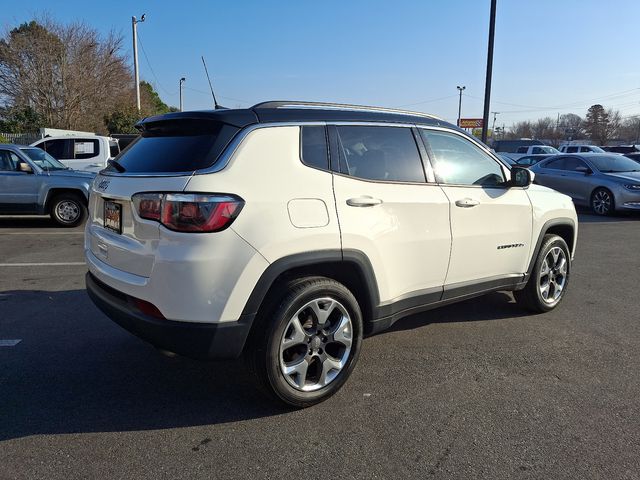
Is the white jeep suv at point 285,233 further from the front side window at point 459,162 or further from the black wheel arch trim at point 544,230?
the black wheel arch trim at point 544,230

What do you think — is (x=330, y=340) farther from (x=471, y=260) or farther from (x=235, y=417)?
(x=471, y=260)

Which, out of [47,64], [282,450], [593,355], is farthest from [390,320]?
[47,64]

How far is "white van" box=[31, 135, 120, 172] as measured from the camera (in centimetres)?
1412

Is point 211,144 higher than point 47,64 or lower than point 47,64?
lower

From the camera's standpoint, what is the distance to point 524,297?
16.1 feet

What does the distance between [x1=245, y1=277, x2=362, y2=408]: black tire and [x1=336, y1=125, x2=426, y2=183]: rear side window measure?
779 mm

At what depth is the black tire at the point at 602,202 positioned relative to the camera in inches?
489

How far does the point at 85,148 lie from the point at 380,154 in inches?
507

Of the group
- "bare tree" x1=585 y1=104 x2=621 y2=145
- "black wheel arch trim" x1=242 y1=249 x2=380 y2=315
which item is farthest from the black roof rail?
"bare tree" x1=585 y1=104 x2=621 y2=145

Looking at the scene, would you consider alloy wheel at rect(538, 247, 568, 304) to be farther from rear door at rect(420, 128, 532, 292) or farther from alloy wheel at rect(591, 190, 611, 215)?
alloy wheel at rect(591, 190, 611, 215)

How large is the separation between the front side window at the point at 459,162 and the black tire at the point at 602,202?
9689 mm

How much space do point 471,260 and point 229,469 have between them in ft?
7.89

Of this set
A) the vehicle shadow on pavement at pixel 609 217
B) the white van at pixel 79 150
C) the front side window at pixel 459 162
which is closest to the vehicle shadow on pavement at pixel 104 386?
the front side window at pixel 459 162

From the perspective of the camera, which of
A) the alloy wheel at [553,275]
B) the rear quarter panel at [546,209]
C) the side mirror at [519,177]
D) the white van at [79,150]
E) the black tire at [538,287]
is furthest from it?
the white van at [79,150]
